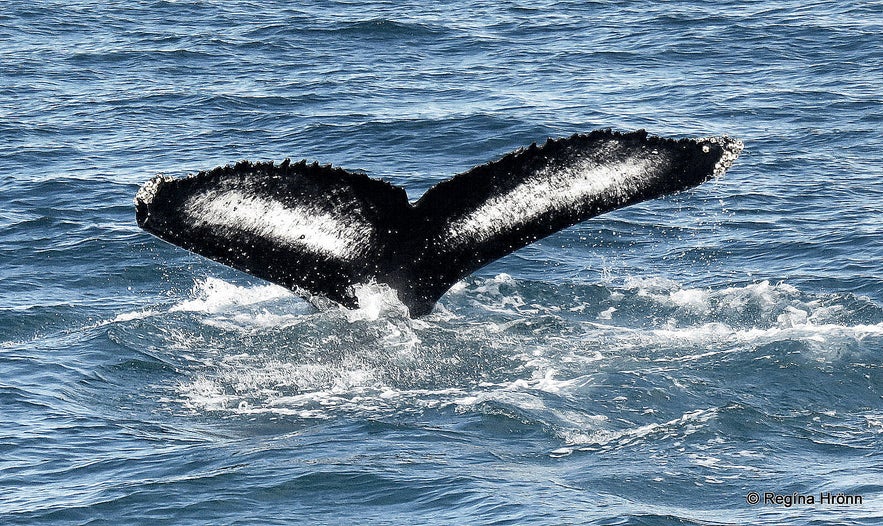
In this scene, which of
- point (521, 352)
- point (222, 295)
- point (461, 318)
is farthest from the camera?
point (222, 295)

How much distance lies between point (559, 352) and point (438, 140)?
8.29m

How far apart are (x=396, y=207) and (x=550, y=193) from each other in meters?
→ 0.95

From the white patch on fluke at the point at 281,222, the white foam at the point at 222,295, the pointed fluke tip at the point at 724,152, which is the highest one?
the pointed fluke tip at the point at 724,152

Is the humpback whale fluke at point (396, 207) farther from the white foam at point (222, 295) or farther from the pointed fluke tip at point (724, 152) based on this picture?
the white foam at point (222, 295)

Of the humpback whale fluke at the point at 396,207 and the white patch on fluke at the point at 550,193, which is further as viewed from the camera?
the white patch on fluke at the point at 550,193

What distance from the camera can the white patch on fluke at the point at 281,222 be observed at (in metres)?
8.27

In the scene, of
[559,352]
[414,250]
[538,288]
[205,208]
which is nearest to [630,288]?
[538,288]

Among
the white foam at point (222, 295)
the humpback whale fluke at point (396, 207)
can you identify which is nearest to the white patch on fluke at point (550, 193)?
the humpback whale fluke at point (396, 207)

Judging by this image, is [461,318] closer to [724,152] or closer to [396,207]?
[396,207]

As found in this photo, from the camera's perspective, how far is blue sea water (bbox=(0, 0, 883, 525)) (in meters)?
8.52

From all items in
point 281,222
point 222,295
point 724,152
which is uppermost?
point 724,152

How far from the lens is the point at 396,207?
880 centimetres

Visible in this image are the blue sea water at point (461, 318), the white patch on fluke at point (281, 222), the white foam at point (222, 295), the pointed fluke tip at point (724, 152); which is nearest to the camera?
the white patch on fluke at point (281, 222)

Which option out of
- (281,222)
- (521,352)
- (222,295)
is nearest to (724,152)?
(281,222)
